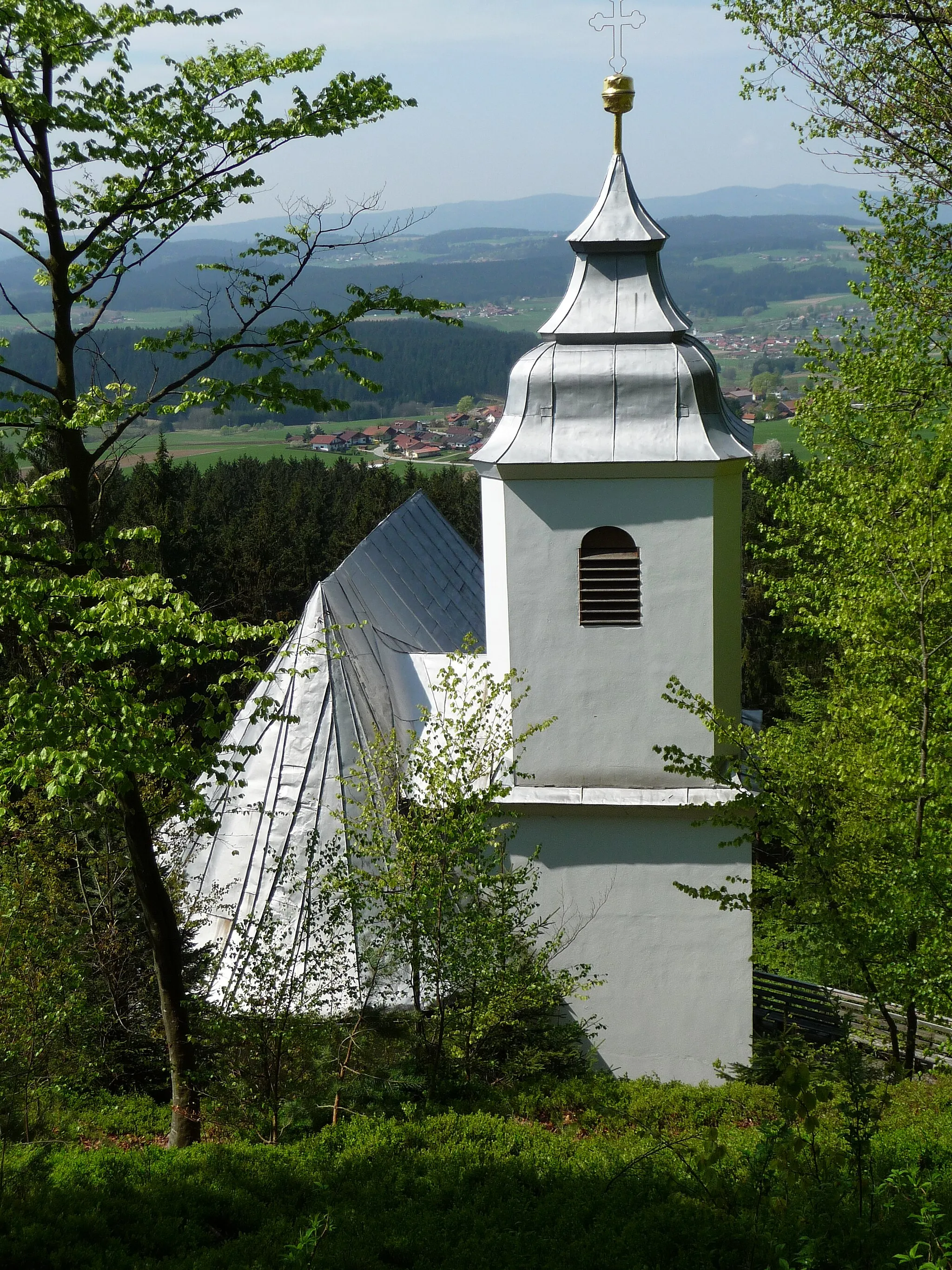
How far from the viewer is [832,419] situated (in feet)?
57.9

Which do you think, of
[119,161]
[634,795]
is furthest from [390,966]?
[119,161]

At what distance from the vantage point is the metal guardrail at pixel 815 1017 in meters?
13.6

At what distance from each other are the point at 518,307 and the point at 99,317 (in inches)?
3772

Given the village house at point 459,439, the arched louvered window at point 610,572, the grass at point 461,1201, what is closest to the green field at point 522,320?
the village house at point 459,439

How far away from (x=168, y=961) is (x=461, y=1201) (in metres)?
2.74

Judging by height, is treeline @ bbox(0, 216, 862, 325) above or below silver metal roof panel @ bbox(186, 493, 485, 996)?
above

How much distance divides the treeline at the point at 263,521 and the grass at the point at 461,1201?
587 inches

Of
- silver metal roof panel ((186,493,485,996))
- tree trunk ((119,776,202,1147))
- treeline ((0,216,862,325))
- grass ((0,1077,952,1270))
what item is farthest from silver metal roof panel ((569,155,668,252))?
treeline ((0,216,862,325))

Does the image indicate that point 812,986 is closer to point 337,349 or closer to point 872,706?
point 872,706

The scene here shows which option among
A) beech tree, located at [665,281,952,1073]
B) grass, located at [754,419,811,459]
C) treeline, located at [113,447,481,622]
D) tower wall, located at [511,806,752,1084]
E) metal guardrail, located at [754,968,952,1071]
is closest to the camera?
beech tree, located at [665,281,952,1073]

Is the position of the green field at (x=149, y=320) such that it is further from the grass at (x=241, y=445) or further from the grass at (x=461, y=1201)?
the grass at (x=461, y=1201)

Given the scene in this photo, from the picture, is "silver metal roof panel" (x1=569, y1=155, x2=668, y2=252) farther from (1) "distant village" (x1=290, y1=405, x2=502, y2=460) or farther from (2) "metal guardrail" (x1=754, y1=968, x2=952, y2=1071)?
(1) "distant village" (x1=290, y1=405, x2=502, y2=460)

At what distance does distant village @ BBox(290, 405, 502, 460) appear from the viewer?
67812 millimetres

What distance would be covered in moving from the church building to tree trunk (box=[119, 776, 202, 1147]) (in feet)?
6.72
